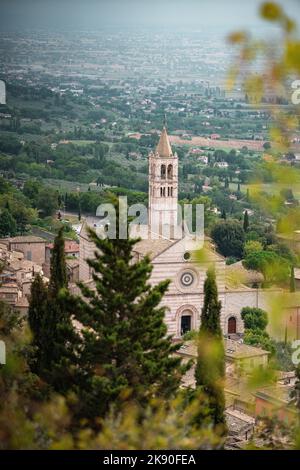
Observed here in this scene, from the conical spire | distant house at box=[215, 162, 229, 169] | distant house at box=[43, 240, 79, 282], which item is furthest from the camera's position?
distant house at box=[215, 162, 229, 169]

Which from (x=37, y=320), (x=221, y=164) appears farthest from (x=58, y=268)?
(x=221, y=164)

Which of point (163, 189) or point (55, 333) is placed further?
point (163, 189)

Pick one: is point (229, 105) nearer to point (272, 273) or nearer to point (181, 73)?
point (181, 73)

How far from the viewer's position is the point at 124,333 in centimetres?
1389

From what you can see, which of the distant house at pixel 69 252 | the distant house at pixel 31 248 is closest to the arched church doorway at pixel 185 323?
the distant house at pixel 69 252

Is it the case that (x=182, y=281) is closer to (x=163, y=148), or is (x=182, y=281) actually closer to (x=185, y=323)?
A: (x=185, y=323)

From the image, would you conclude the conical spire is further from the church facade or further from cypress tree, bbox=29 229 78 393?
cypress tree, bbox=29 229 78 393

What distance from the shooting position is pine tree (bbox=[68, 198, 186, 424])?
538 inches

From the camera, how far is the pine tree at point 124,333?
1366 centimetres

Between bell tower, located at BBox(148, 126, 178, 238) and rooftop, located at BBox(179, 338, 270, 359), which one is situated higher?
bell tower, located at BBox(148, 126, 178, 238)

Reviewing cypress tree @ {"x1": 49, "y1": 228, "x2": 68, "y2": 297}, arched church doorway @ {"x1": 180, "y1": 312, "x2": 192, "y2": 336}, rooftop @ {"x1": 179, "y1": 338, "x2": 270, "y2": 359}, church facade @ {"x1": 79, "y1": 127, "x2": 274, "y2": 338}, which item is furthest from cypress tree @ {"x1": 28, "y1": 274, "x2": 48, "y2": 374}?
arched church doorway @ {"x1": 180, "y1": 312, "x2": 192, "y2": 336}

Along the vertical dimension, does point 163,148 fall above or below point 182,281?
above

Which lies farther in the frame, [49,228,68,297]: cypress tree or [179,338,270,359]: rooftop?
[179,338,270,359]: rooftop
